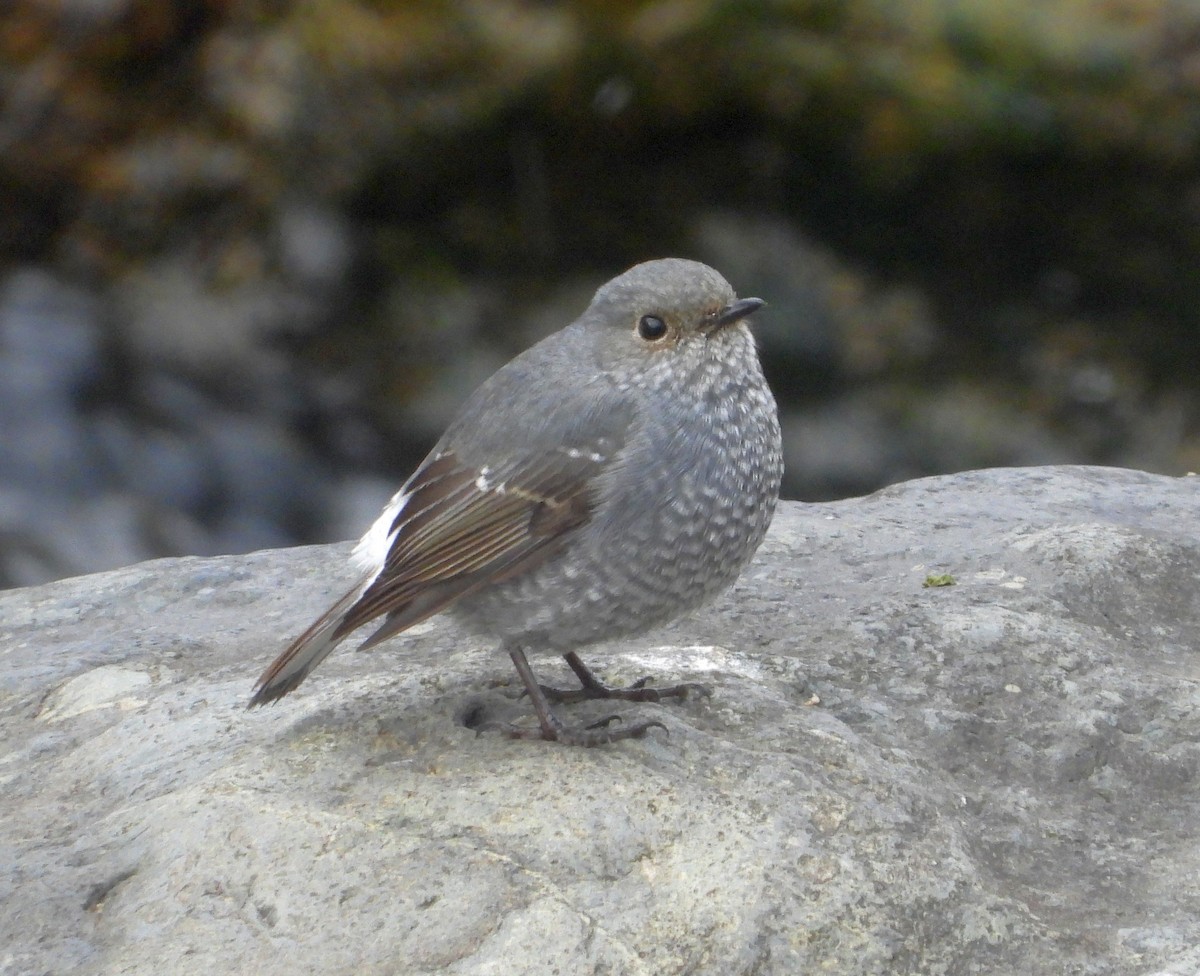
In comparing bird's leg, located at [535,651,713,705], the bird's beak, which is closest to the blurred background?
bird's leg, located at [535,651,713,705]

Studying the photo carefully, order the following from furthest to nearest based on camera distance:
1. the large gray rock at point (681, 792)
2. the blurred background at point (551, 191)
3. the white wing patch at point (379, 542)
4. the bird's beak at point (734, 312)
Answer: the blurred background at point (551, 191)
the white wing patch at point (379, 542)
the bird's beak at point (734, 312)
the large gray rock at point (681, 792)

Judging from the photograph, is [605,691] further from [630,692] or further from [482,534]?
[482,534]

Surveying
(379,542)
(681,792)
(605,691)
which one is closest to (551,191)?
A: (379,542)

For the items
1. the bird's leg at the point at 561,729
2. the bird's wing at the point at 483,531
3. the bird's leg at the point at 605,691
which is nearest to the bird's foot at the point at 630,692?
the bird's leg at the point at 605,691

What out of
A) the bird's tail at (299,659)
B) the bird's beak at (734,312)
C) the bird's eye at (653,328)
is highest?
the bird's beak at (734,312)

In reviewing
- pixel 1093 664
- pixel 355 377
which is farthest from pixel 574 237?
pixel 1093 664

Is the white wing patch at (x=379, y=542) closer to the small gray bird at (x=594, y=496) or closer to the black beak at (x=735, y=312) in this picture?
the small gray bird at (x=594, y=496)

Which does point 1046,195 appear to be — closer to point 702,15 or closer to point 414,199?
point 702,15
